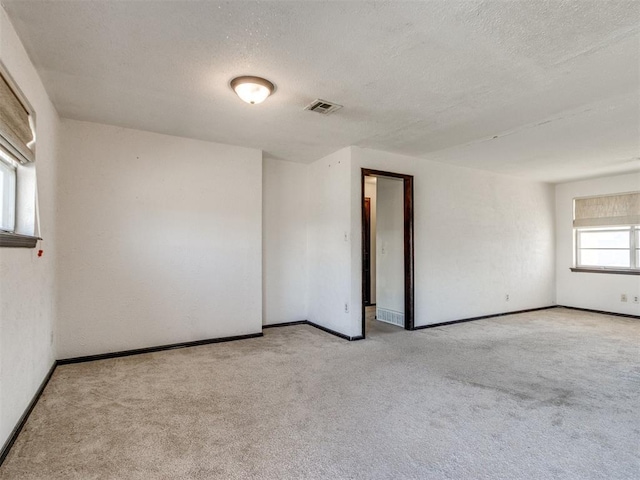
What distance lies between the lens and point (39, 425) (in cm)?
221

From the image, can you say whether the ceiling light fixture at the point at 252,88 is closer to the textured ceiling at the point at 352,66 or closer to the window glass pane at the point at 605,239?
the textured ceiling at the point at 352,66

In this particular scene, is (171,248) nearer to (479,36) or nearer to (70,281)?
(70,281)

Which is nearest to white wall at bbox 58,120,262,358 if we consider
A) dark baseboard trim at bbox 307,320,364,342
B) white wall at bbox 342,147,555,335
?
dark baseboard trim at bbox 307,320,364,342

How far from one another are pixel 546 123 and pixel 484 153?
113 cm

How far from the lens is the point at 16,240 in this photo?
2031mm

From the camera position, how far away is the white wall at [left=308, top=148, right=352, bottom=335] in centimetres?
439

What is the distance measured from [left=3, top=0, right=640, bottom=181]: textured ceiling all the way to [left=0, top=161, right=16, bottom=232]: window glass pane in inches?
31.2

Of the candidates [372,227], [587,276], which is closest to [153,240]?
[372,227]

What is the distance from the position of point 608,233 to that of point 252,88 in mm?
6635

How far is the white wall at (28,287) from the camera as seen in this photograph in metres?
1.95

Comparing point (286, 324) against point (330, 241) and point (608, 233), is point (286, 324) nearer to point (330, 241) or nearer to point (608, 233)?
point (330, 241)

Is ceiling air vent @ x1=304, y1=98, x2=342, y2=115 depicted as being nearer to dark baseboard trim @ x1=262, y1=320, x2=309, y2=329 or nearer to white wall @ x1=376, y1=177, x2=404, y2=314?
white wall @ x1=376, y1=177, x2=404, y2=314

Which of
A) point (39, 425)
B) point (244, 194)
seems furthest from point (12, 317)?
point (244, 194)

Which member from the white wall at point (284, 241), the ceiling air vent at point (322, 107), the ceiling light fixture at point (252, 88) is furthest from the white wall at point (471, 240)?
the ceiling light fixture at point (252, 88)
